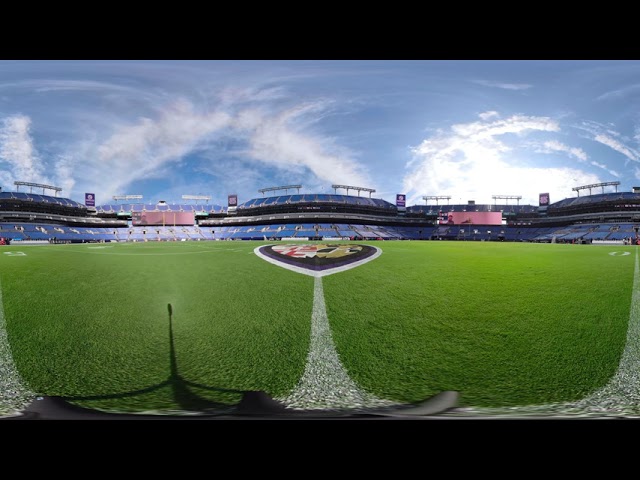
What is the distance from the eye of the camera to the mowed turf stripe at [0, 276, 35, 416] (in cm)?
150

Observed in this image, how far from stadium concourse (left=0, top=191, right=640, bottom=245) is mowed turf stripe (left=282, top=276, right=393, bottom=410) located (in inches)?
264

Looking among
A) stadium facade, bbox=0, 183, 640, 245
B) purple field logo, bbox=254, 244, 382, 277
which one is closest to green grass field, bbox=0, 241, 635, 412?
purple field logo, bbox=254, 244, 382, 277

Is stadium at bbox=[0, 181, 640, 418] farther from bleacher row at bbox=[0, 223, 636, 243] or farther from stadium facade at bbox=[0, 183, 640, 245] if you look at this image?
bleacher row at bbox=[0, 223, 636, 243]

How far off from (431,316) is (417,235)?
31.7 metres

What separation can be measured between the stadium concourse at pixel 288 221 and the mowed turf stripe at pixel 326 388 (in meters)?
6.72

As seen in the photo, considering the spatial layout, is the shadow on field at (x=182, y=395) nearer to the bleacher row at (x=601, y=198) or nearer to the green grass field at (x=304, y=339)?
Answer: the green grass field at (x=304, y=339)

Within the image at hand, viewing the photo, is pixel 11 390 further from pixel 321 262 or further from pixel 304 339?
pixel 321 262

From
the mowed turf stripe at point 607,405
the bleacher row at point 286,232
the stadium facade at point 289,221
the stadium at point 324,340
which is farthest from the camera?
the bleacher row at point 286,232

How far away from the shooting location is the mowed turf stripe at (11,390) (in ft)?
4.93

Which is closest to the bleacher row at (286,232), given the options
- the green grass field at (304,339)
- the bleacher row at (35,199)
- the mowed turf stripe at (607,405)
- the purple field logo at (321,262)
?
the bleacher row at (35,199)

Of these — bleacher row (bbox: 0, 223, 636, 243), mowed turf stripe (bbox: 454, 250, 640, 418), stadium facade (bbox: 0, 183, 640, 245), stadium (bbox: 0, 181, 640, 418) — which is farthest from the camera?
bleacher row (bbox: 0, 223, 636, 243)

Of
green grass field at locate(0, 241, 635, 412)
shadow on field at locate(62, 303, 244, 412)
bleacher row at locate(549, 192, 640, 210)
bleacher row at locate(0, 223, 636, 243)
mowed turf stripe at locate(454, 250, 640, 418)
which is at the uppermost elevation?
bleacher row at locate(549, 192, 640, 210)

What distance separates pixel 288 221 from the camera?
51.3ft
